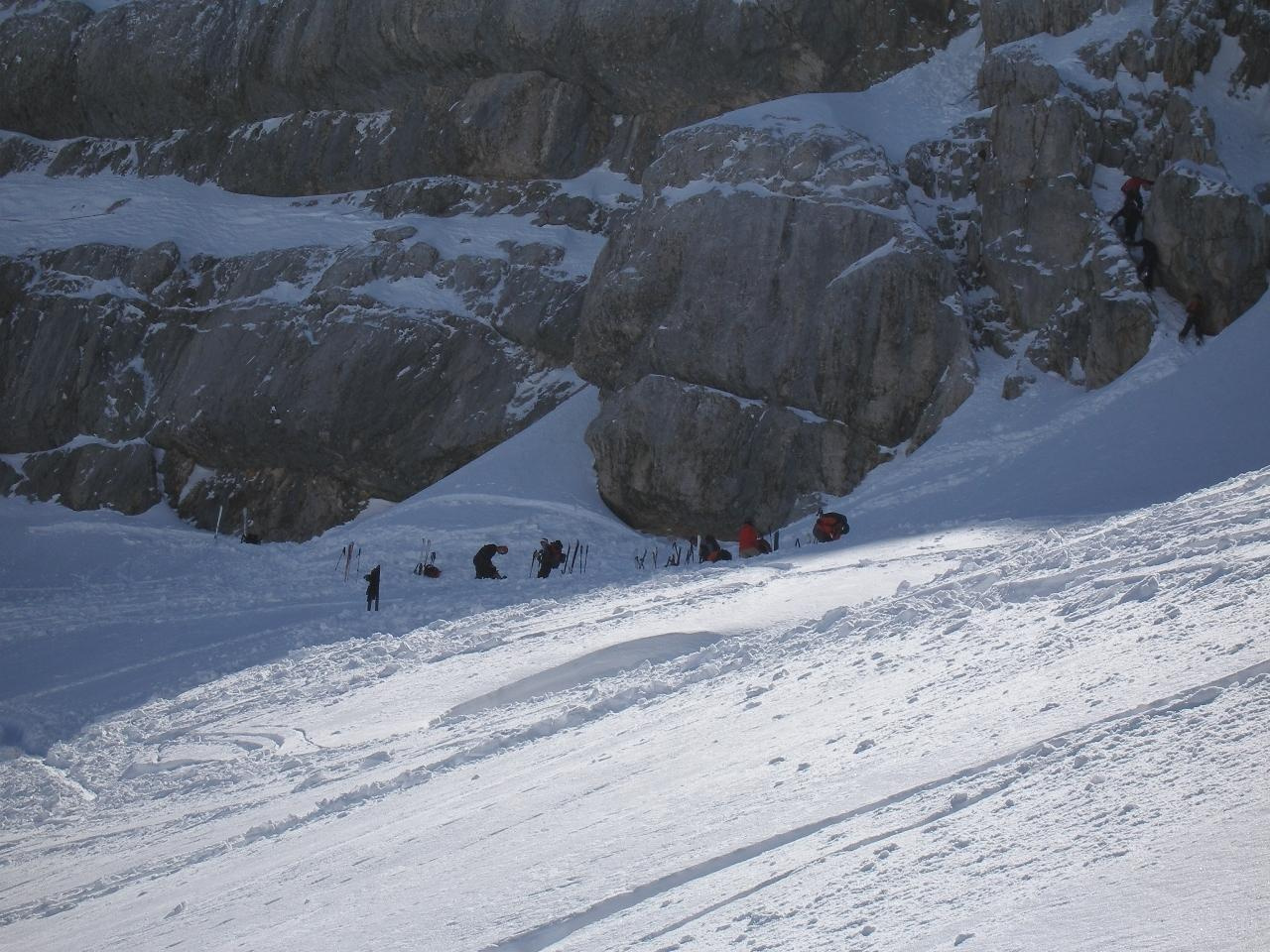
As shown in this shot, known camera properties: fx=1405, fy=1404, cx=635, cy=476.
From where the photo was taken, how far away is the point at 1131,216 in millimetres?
24656

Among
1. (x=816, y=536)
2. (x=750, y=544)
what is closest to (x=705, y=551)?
(x=750, y=544)

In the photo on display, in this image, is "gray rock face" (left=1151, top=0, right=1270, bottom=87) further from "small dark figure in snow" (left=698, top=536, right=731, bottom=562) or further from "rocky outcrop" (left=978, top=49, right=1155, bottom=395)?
"small dark figure in snow" (left=698, top=536, right=731, bottom=562)

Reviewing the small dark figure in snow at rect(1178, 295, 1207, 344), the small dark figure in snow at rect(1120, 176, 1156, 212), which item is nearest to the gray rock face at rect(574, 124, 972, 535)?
the small dark figure in snow at rect(1120, 176, 1156, 212)

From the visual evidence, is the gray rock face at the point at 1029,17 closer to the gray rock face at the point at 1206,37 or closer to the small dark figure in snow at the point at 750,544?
the gray rock face at the point at 1206,37

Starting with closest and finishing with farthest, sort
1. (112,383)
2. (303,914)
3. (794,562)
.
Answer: (303,914) → (794,562) → (112,383)

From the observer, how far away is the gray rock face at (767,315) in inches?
1021

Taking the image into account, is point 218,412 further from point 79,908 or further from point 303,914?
point 303,914

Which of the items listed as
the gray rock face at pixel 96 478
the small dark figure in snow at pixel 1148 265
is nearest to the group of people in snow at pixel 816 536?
the small dark figure in snow at pixel 1148 265

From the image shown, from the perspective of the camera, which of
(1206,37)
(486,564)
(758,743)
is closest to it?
(758,743)

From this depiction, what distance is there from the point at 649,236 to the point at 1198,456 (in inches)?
521

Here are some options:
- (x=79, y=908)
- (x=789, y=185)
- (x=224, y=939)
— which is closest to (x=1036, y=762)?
(x=224, y=939)

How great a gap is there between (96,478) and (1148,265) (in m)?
24.7

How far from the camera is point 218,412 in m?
33.3

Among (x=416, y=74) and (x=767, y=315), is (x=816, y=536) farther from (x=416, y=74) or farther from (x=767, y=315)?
(x=416, y=74)
